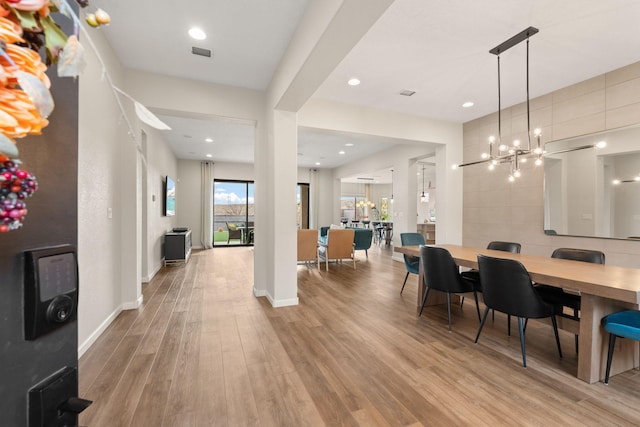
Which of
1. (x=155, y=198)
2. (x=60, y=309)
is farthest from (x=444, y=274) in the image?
(x=155, y=198)

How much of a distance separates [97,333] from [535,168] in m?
6.04

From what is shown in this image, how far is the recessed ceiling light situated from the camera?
109 inches

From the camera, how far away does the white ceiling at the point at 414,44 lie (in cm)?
253

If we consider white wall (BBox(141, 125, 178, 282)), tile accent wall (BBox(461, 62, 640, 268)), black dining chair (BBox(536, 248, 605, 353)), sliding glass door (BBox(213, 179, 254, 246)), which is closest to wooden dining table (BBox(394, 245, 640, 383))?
black dining chair (BBox(536, 248, 605, 353))

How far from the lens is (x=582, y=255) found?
301 centimetres

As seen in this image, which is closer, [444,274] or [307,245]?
[444,274]

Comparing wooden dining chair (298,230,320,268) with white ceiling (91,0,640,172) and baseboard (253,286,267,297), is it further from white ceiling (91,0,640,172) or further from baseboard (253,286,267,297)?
white ceiling (91,0,640,172)

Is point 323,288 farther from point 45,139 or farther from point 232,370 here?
point 45,139

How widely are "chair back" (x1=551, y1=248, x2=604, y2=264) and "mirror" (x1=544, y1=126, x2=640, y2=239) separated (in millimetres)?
1011

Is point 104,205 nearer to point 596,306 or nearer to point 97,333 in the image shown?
point 97,333

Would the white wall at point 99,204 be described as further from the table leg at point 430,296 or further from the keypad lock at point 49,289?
the table leg at point 430,296

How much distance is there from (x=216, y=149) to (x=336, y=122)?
14.7ft

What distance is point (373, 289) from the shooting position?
4.51 metres

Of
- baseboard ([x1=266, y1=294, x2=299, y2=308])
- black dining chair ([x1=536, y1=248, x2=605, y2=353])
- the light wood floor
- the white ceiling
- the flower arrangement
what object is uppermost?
the white ceiling
